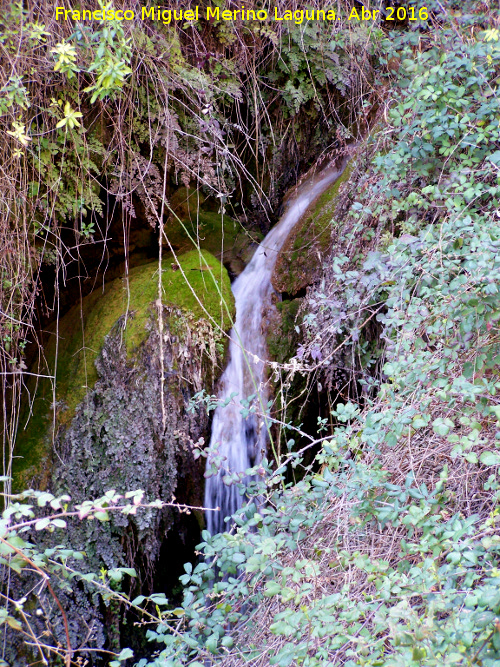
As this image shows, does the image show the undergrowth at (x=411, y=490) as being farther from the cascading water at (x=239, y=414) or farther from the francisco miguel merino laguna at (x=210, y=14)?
the francisco miguel merino laguna at (x=210, y=14)

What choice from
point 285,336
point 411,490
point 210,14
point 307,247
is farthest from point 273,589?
point 210,14

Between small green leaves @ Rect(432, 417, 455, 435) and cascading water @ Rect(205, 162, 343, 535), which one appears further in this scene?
cascading water @ Rect(205, 162, 343, 535)

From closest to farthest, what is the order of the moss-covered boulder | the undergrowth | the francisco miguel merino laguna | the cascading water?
the undergrowth < the francisco miguel merino laguna < the moss-covered boulder < the cascading water

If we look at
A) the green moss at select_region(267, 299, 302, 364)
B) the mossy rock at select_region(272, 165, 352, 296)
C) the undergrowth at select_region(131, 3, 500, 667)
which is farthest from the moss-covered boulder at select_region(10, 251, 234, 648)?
the undergrowth at select_region(131, 3, 500, 667)

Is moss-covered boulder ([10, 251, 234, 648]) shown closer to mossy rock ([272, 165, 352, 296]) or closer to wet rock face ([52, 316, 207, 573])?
wet rock face ([52, 316, 207, 573])

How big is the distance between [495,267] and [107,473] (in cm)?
267

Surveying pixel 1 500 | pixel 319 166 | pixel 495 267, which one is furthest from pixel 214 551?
pixel 319 166

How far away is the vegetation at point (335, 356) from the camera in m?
1.64

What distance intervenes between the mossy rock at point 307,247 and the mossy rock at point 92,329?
492 mm

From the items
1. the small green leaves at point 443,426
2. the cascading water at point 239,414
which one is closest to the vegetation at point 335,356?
the small green leaves at point 443,426

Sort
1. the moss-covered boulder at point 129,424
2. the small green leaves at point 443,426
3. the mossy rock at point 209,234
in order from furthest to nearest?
1. the mossy rock at point 209,234
2. the moss-covered boulder at point 129,424
3. the small green leaves at point 443,426

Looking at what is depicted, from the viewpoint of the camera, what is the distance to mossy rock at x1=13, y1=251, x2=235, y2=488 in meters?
3.60

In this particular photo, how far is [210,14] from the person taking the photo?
149 inches

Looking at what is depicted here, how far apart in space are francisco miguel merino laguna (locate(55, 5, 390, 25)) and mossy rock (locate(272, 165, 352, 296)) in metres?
1.21
